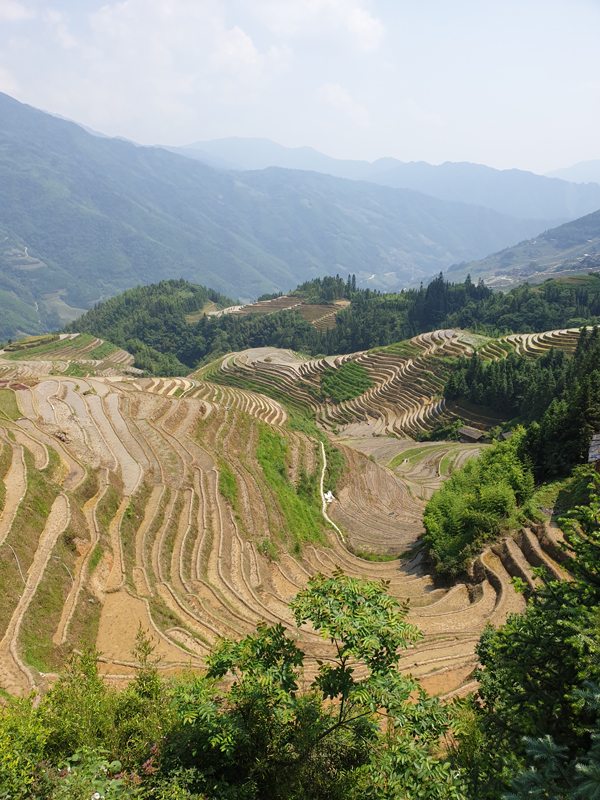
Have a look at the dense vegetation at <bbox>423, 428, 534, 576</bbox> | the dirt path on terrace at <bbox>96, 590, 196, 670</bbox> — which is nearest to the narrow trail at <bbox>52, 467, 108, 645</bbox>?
the dirt path on terrace at <bbox>96, 590, 196, 670</bbox>

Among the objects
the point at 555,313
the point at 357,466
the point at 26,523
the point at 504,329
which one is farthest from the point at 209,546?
the point at 555,313

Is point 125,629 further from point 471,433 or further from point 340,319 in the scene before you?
point 340,319

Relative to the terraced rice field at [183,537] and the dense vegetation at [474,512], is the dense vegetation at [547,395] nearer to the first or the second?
the dense vegetation at [474,512]

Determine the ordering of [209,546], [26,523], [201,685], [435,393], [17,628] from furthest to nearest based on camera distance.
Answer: [435,393] < [209,546] < [26,523] < [17,628] < [201,685]

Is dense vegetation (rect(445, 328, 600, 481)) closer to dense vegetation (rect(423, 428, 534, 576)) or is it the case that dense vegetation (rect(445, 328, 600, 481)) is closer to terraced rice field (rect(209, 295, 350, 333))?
dense vegetation (rect(423, 428, 534, 576))

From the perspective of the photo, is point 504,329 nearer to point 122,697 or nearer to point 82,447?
point 82,447

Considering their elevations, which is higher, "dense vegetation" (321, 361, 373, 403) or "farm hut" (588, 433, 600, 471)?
"farm hut" (588, 433, 600, 471)

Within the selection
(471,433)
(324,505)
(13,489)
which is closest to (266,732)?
(13,489)
